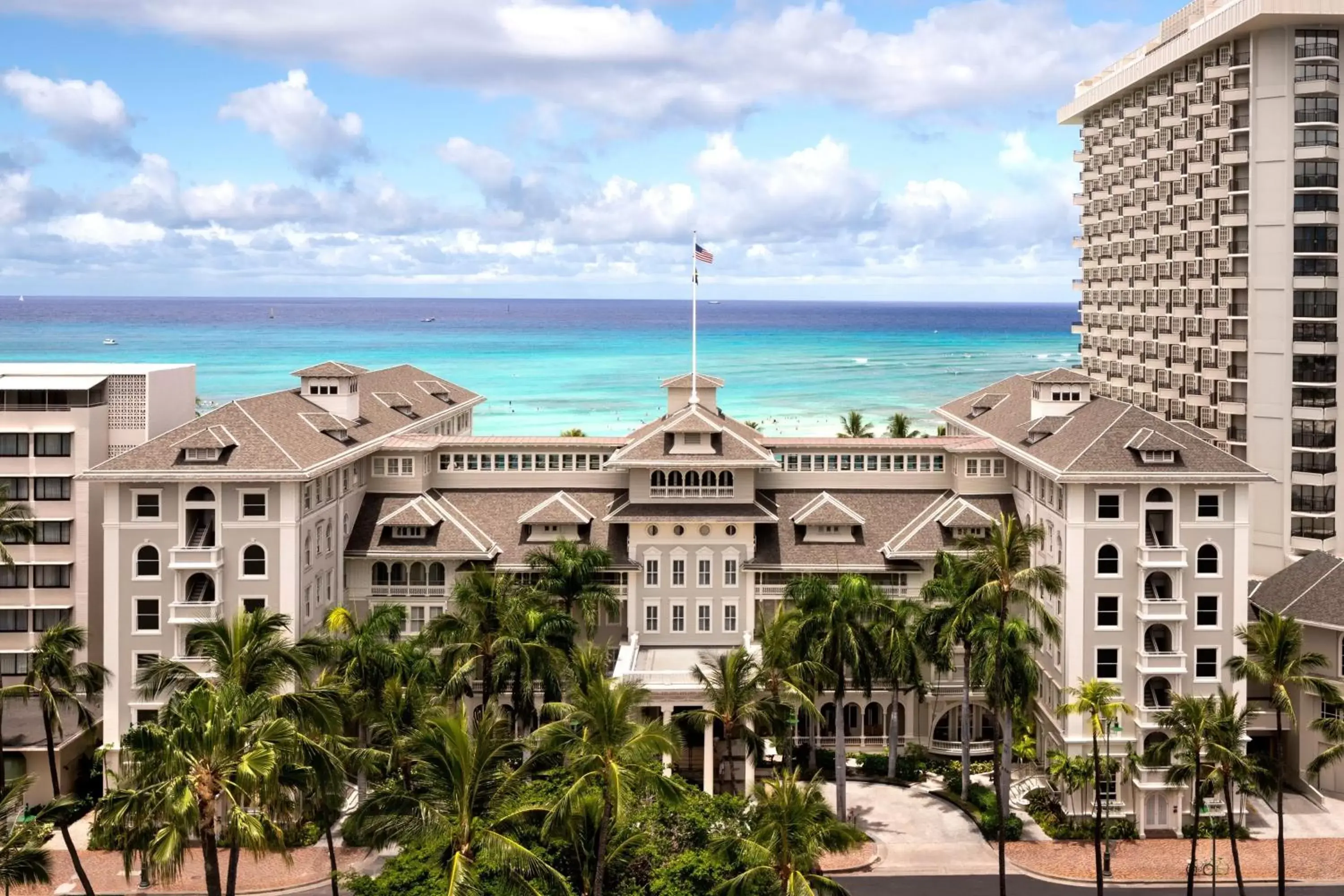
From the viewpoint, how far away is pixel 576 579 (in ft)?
190

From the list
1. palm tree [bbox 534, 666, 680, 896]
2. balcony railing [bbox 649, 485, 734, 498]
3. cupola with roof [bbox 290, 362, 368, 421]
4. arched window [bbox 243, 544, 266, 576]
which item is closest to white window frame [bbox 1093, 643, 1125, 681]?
balcony railing [bbox 649, 485, 734, 498]

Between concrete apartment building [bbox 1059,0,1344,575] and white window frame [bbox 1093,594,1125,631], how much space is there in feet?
58.4

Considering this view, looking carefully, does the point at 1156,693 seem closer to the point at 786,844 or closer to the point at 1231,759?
the point at 1231,759

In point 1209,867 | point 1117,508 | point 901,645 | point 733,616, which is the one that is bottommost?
point 1209,867

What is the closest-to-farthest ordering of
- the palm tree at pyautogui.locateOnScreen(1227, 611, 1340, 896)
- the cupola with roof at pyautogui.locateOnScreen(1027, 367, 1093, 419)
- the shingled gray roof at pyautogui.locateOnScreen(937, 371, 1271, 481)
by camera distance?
the palm tree at pyautogui.locateOnScreen(1227, 611, 1340, 896) < the shingled gray roof at pyautogui.locateOnScreen(937, 371, 1271, 481) < the cupola with roof at pyautogui.locateOnScreen(1027, 367, 1093, 419)

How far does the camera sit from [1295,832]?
52969 millimetres

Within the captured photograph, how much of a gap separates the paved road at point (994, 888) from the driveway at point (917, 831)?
69cm

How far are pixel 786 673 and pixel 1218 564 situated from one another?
1915 centimetres

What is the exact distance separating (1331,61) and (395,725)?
55.5m

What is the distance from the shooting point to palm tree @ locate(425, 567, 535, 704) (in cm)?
4903

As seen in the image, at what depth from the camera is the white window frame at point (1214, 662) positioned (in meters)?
53.9

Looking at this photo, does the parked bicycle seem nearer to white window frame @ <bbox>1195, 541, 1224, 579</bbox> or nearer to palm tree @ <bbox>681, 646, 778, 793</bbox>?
→ white window frame @ <bbox>1195, 541, 1224, 579</bbox>

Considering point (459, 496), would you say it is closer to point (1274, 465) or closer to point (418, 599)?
point (418, 599)

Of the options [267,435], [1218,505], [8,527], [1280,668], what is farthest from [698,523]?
[8,527]
